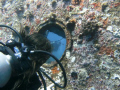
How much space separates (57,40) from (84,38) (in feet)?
4.09

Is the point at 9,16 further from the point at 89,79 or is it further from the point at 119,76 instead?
the point at 119,76

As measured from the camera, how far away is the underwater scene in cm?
260

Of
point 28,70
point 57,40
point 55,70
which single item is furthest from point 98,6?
point 28,70

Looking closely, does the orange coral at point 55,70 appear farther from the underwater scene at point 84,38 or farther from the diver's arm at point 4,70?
the diver's arm at point 4,70

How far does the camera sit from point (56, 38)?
4.04 metres

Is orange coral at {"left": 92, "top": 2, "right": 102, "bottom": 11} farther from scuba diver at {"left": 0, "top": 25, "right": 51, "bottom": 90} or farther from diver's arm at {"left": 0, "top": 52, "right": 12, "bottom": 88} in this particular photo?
diver's arm at {"left": 0, "top": 52, "right": 12, "bottom": 88}

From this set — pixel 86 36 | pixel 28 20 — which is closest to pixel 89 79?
pixel 86 36

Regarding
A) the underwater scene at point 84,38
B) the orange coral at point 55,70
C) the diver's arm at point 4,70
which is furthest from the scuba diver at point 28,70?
the orange coral at point 55,70

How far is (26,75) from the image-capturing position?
153 centimetres

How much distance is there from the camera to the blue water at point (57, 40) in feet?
12.7

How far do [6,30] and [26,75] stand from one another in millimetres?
4106

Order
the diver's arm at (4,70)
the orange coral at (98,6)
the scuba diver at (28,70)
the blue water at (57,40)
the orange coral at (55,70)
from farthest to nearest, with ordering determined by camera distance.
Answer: the blue water at (57,40), the orange coral at (55,70), the orange coral at (98,6), the scuba diver at (28,70), the diver's arm at (4,70)

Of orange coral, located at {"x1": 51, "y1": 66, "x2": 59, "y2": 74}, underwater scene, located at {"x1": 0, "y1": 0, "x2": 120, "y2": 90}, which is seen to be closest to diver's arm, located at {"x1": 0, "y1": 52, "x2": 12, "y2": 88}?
underwater scene, located at {"x1": 0, "y1": 0, "x2": 120, "y2": 90}

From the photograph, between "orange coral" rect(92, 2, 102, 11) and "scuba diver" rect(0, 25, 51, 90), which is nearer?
"scuba diver" rect(0, 25, 51, 90)
